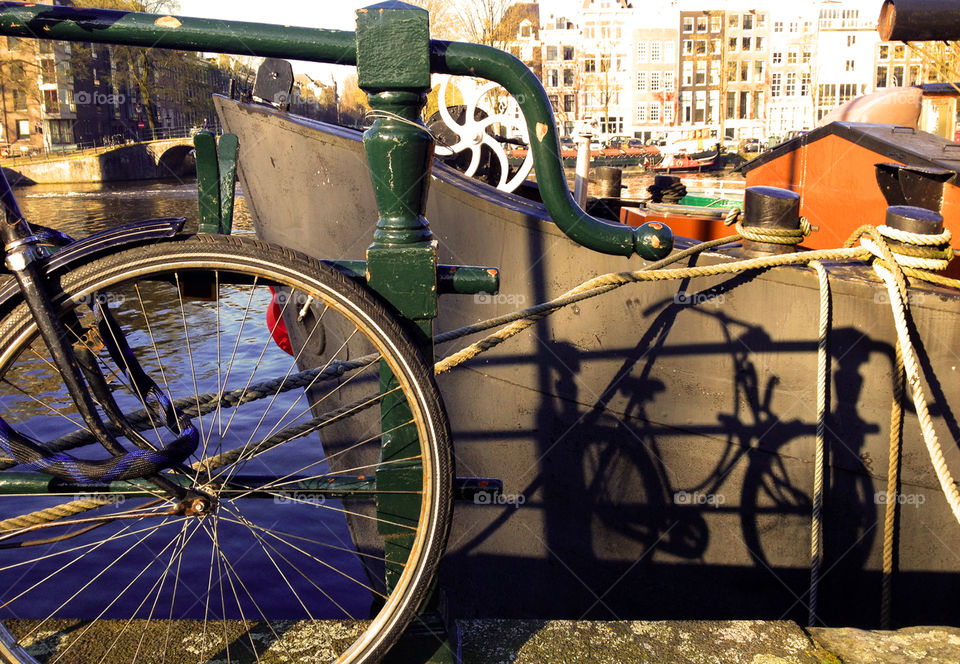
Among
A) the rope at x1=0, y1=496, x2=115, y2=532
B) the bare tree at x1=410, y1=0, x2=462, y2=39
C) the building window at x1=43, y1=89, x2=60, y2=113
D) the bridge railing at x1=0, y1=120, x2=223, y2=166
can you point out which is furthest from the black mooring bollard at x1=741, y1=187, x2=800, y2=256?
the building window at x1=43, y1=89, x2=60, y2=113

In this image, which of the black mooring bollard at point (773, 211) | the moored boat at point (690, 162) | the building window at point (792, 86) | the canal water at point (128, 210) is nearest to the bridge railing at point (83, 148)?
the canal water at point (128, 210)

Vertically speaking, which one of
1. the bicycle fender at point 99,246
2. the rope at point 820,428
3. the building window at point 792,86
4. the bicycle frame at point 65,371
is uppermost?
the building window at point 792,86

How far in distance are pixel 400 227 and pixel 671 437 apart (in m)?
2.41

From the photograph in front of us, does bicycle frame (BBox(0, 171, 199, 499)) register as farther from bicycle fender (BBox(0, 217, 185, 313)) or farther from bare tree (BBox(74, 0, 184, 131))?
bare tree (BBox(74, 0, 184, 131))

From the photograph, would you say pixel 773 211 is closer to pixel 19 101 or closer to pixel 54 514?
pixel 54 514

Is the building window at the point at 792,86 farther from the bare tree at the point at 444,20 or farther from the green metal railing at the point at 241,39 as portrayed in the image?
the green metal railing at the point at 241,39

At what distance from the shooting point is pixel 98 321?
5.84 feet

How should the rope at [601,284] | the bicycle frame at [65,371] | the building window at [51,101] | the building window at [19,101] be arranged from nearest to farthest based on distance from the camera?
the bicycle frame at [65,371], the rope at [601,284], the building window at [51,101], the building window at [19,101]

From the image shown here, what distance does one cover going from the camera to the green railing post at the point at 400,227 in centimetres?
163

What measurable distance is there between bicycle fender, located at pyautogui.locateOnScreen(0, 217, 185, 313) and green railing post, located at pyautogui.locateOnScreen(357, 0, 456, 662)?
1.40 ft

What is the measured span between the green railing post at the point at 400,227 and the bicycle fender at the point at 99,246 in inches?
16.8

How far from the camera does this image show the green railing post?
5.34ft

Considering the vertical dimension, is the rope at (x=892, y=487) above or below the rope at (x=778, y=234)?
below

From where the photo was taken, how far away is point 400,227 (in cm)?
173
